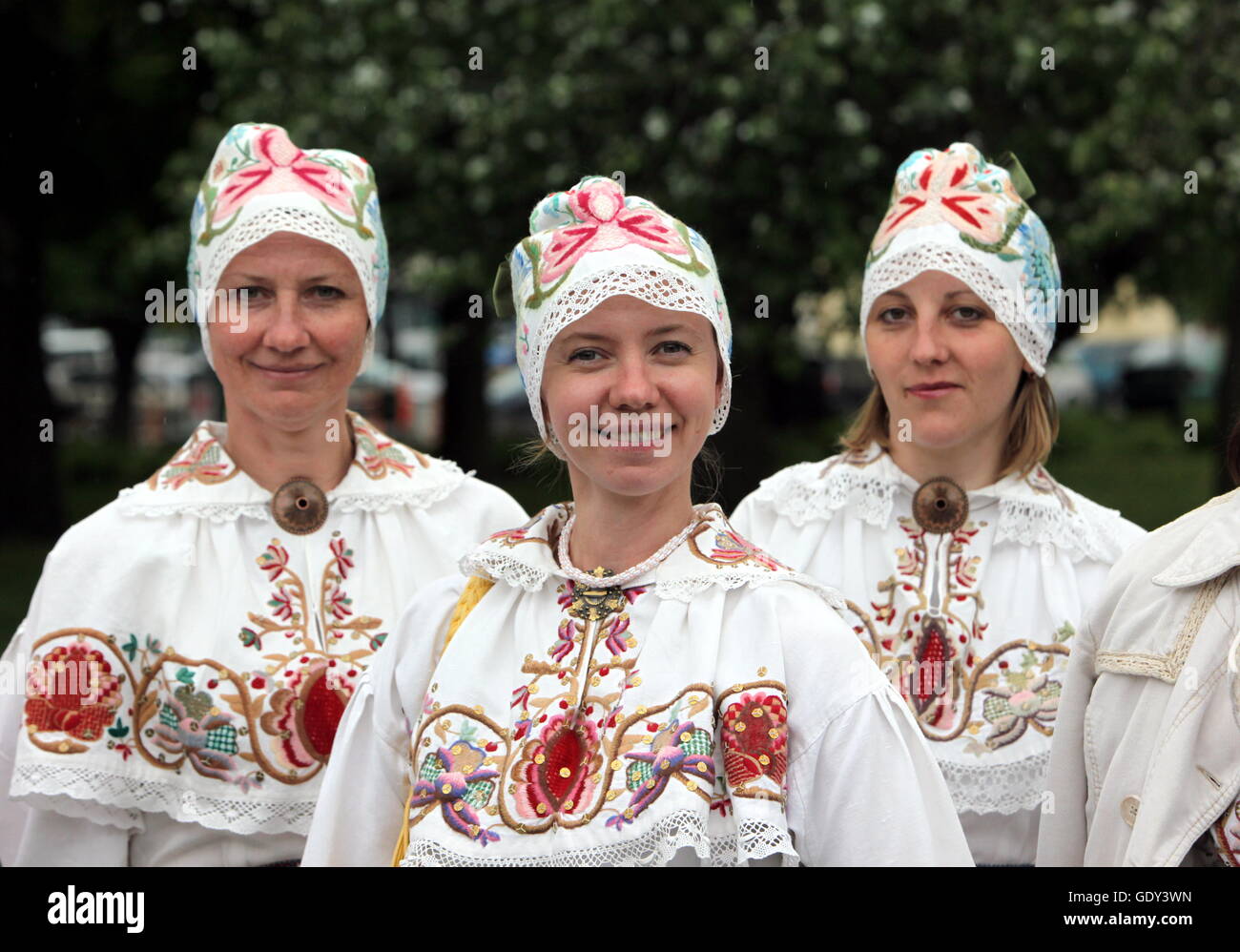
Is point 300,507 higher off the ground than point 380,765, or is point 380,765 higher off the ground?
point 300,507

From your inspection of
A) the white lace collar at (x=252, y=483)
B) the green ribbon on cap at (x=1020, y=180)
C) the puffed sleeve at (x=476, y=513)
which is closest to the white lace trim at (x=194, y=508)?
the white lace collar at (x=252, y=483)

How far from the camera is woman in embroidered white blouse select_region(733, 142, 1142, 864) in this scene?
3.50 metres

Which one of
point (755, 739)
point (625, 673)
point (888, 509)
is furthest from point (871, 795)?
point (888, 509)

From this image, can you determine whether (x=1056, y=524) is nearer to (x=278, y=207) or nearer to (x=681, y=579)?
(x=681, y=579)

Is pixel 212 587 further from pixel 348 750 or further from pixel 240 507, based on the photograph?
pixel 348 750

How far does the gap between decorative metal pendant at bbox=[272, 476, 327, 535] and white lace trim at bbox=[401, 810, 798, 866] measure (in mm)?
1130

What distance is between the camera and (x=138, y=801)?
3.25 meters

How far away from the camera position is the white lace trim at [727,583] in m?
2.59

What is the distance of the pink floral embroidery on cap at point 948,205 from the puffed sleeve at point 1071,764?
1106mm

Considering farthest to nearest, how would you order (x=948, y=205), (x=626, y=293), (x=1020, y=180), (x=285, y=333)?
(x=1020, y=180) < (x=948, y=205) < (x=285, y=333) < (x=626, y=293)

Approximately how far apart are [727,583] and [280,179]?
1.56 metres

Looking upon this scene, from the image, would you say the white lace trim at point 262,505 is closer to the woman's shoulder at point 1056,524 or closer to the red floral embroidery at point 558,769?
the red floral embroidery at point 558,769

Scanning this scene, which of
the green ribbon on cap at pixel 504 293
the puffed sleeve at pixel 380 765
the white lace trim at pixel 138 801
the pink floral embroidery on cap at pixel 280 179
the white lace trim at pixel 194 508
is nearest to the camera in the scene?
the puffed sleeve at pixel 380 765

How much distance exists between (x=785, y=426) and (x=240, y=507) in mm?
16667
